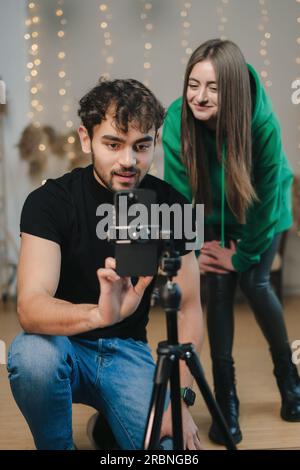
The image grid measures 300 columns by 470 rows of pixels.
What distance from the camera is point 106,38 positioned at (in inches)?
161

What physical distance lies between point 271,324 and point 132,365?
637mm

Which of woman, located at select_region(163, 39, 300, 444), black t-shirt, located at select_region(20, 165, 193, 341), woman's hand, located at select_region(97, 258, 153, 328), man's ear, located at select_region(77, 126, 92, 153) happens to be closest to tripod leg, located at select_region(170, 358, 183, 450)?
woman's hand, located at select_region(97, 258, 153, 328)

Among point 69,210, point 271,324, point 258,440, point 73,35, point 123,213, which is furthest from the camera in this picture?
point 73,35

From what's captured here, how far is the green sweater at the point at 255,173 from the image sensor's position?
6.35 ft

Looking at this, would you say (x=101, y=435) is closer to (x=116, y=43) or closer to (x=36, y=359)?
(x=36, y=359)

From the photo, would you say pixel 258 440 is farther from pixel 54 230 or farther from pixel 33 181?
pixel 33 181

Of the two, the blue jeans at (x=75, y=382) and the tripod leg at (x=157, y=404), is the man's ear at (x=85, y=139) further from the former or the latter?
the tripod leg at (x=157, y=404)

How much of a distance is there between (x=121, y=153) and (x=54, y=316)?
0.37 meters

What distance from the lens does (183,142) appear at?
6.34 ft

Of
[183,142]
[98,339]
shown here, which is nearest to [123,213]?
[98,339]

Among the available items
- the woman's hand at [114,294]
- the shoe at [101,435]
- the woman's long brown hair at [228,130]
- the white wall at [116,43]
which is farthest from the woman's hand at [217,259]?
the white wall at [116,43]

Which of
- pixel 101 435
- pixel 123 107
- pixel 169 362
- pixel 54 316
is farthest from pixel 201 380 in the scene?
pixel 101 435

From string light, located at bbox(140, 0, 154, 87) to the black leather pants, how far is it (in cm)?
228

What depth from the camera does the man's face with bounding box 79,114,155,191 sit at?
4.78ft
